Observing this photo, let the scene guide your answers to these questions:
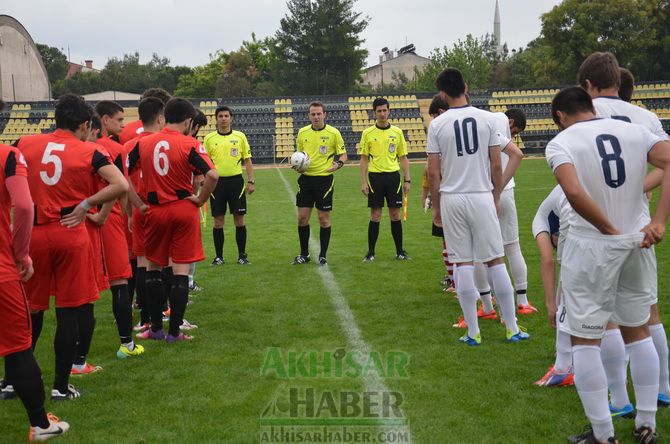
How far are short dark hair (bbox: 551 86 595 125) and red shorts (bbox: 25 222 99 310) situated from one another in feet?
11.1

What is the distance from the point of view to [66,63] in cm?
8456

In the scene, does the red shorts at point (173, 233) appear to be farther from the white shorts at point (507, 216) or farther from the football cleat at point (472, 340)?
the white shorts at point (507, 216)

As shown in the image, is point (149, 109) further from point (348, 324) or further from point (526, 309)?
point (526, 309)

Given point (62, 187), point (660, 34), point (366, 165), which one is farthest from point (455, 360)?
point (660, 34)

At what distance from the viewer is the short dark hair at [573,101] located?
13.6 feet

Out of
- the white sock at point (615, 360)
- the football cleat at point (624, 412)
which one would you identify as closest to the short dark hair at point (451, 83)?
the white sock at point (615, 360)

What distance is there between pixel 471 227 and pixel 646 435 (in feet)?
8.29

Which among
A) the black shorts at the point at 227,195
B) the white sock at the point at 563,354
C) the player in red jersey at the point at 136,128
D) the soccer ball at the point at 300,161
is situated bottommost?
the white sock at the point at 563,354

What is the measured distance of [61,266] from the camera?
511cm

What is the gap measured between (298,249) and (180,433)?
783 centimetres

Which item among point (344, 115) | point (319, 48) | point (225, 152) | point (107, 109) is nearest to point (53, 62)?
point (319, 48)

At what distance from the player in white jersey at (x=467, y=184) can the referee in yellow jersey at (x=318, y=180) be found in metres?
4.57

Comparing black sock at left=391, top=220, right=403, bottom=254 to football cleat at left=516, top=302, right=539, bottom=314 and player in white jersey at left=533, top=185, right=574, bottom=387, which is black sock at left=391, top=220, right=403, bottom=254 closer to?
football cleat at left=516, top=302, right=539, bottom=314

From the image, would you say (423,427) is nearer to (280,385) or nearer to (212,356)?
(280,385)
